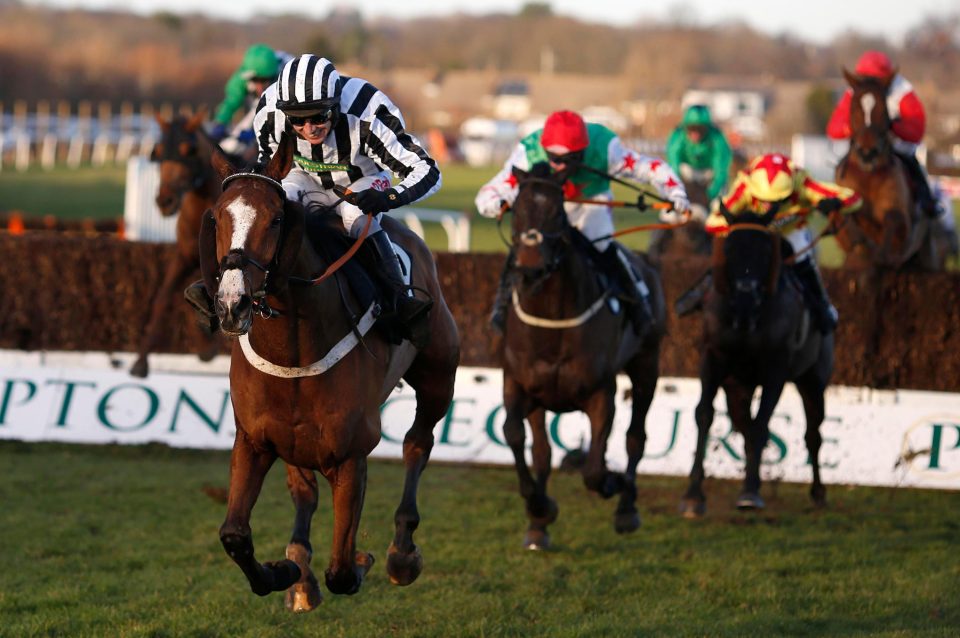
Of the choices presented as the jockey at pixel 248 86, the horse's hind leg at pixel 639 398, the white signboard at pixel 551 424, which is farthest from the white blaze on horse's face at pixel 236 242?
the jockey at pixel 248 86

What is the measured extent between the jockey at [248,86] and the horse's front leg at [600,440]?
3.37 meters

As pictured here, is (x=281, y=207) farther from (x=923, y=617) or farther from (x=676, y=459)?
(x=676, y=459)

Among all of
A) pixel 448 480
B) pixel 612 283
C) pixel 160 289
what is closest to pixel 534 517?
pixel 612 283

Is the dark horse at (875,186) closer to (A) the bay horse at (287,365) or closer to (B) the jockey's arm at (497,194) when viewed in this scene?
(B) the jockey's arm at (497,194)

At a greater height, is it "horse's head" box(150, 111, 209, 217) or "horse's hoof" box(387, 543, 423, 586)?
"horse's head" box(150, 111, 209, 217)

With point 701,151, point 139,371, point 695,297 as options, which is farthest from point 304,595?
point 701,151

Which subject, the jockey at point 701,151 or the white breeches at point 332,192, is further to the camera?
the jockey at point 701,151

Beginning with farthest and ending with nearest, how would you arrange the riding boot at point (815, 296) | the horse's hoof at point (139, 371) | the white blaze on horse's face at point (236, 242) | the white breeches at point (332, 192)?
the horse's hoof at point (139, 371) → the riding boot at point (815, 296) → the white breeches at point (332, 192) → the white blaze on horse's face at point (236, 242)

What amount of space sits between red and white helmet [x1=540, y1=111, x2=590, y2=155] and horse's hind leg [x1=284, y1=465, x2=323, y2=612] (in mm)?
2365

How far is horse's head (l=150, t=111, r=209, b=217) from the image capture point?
394 inches

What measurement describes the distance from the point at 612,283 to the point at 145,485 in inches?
116

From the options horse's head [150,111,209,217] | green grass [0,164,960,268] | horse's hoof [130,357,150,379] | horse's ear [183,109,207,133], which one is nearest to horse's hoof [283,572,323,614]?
horse's hoof [130,357,150,379]

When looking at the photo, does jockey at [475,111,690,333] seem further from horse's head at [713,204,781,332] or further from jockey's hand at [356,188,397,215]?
jockey's hand at [356,188,397,215]

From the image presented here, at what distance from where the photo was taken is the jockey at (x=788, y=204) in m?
8.10
